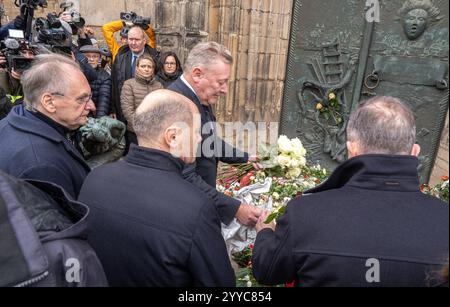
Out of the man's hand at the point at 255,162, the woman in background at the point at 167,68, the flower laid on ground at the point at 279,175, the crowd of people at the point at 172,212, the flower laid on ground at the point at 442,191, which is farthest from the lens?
the woman in background at the point at 167,68

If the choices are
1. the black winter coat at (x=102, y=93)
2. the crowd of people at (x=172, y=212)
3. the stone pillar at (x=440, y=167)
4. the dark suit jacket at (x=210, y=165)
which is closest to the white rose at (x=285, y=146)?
the dark suit jacket at (x=210, y=165)

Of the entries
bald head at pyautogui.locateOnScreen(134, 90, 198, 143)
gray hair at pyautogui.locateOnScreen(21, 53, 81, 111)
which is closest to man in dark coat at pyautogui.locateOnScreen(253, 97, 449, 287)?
bald head at pyautogui.locateOnScreen(134, 90, 198, 143)

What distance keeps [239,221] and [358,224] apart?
1.10m

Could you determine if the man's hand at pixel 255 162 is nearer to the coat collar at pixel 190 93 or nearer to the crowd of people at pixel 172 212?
the coat collar at pixel 190 93

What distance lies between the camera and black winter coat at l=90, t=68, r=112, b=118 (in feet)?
14.7

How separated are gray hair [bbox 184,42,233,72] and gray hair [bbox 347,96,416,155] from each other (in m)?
1.34

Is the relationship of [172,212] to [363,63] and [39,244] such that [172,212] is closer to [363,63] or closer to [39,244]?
[39,244]

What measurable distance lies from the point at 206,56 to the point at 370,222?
1.73 m

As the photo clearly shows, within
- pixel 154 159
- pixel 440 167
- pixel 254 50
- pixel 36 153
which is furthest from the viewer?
pixel 254 50

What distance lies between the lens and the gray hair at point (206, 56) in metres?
2.49

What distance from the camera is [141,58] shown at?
421 cm

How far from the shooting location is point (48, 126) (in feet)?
6.31

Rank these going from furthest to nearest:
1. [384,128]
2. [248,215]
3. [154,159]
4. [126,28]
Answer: [126,28] < [248,215] < [154,159] < [384,128]

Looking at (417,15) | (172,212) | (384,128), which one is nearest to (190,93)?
(172,212)
